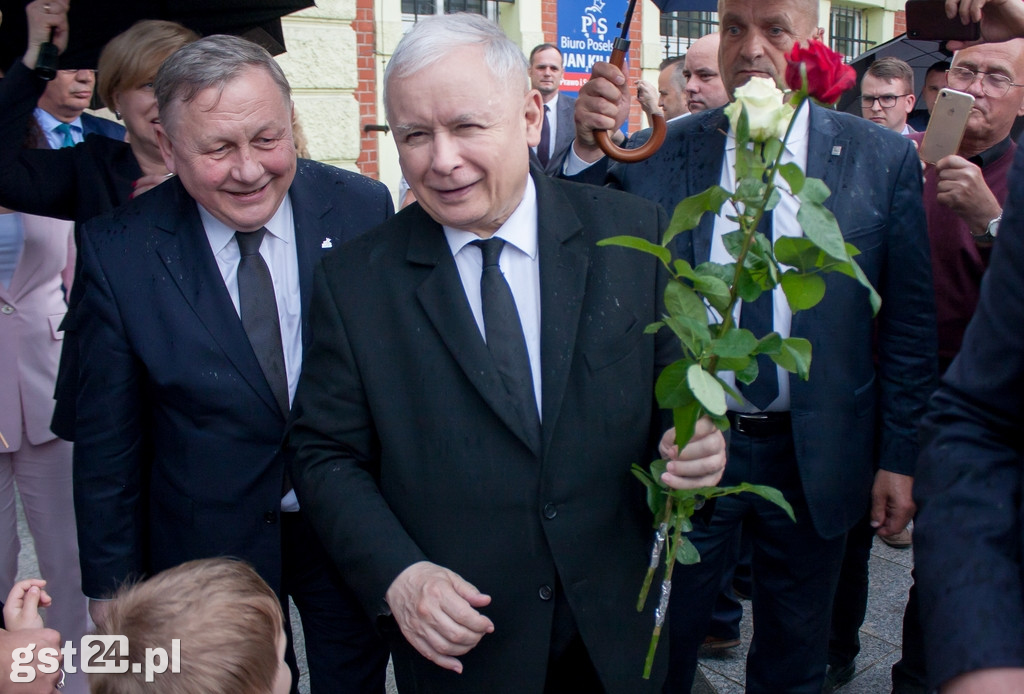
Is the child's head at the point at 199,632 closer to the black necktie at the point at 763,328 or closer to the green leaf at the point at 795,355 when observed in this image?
the green leaf at the point at 795,355

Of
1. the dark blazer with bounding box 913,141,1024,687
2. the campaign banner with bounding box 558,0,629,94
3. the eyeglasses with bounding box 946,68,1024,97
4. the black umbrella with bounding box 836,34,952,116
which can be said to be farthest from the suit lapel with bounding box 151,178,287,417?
the campaign banner with bounding box 558,0,629,94

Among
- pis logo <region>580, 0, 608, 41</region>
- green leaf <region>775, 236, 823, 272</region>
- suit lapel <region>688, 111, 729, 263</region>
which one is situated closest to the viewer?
green leaf <region>775, 236, 823, 272</region>

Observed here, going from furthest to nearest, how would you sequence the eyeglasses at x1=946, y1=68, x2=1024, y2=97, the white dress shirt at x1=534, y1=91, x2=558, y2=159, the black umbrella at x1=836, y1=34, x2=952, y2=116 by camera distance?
the black umbrella at x1=836, y1=34, x2=952, y2=116, the white dress shirt at x1=534, y1=91, x2=558, y2=159, the eyeglasses at x1=946, y1=68, x2=1024, y2=97

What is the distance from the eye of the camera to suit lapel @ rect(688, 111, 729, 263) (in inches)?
89.8

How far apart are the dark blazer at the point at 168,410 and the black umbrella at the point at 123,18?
1147mm

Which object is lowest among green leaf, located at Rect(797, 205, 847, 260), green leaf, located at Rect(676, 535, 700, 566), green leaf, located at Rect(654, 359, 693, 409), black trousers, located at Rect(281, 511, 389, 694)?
black trousers, located at Rect(281, 511, 389, 694)

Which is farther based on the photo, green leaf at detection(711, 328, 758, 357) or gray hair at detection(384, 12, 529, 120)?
gray hair at detection(384, 12, 529, 120)

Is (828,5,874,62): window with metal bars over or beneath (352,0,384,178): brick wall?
over

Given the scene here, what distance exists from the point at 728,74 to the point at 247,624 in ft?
6.18

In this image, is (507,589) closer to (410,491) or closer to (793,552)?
(410,491)

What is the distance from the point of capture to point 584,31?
8844 millimetres

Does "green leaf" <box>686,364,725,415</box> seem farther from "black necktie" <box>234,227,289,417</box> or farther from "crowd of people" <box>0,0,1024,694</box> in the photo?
"black necktie" <box>234,227,289,417</box>

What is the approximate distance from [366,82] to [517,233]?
628 cm

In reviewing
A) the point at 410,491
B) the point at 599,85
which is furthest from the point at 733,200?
the point at 599,85
